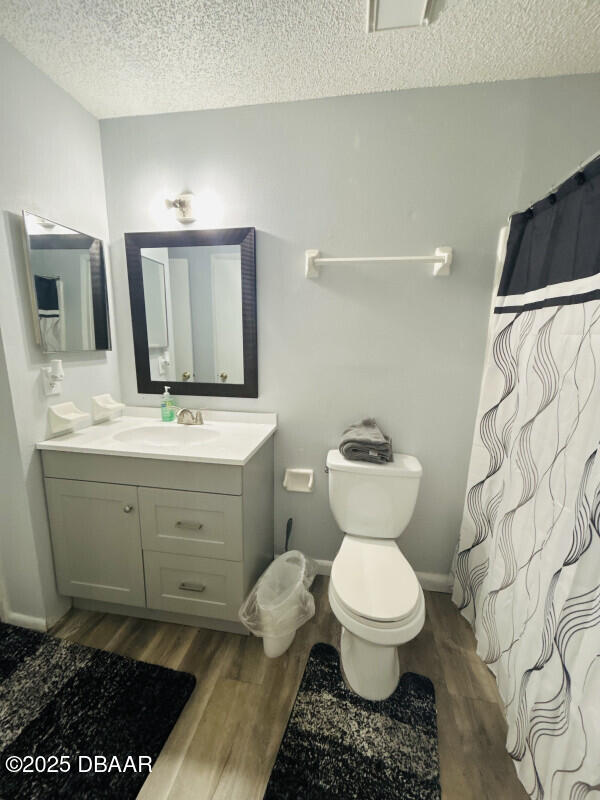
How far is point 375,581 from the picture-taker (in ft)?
4.05

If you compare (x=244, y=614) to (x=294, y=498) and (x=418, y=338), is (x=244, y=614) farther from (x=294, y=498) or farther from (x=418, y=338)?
(x=418, y=338)

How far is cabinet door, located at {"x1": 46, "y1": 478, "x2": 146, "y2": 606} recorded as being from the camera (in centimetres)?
141

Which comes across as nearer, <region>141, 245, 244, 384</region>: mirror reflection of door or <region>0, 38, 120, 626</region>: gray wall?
<region>0, 38, 120, 626</region>: gray wall

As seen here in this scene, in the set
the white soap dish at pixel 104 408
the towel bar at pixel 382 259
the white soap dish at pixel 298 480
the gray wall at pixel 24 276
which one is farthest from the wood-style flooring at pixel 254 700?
the towel bar at pixel 382 259

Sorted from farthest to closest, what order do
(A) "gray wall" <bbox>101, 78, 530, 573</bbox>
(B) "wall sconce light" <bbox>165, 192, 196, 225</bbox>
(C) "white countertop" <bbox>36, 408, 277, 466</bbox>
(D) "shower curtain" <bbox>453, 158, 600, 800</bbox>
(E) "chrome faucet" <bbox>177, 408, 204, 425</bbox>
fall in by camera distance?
(E) "chrome faucet" <bbox>177, 408, 204, 425</bbox>, (B) "wall sconce light" <bbox>165, 192, 196, 225</bbox>, (A) "gray wall" <bbox>101, 78, 530, 573</bbox>, (C) "white countertop" <bbox>36, 408, 277, 466</bbox>, (D) "shower curtain" <bbox>453, 158, 600, 800</bbox>

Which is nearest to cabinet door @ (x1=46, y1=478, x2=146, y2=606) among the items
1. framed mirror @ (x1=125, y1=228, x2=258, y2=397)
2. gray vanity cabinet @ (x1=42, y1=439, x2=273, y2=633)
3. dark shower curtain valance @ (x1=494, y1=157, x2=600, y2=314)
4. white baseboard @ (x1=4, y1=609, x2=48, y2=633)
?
gray vanity cabinet @ (x1=42, y1=439, x2=273, y2=633)

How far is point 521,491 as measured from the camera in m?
1.12

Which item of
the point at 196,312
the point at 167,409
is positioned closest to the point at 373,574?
the point at 167,409

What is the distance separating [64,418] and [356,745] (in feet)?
5.55

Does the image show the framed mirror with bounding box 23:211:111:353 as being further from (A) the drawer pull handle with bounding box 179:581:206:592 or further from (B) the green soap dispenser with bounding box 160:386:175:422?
(A) the drawer pull handle with bounding box 179:581:206:592

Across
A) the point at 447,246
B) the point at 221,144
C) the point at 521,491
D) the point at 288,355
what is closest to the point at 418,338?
the point at 447,246

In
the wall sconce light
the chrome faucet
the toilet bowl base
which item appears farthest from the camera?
the chrome faucet

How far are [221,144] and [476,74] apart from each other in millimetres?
1144

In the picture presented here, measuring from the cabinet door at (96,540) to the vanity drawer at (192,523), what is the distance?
7 centimetres
